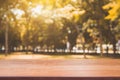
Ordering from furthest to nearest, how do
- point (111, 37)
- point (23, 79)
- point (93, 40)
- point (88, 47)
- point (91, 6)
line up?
point (88, 47), point (93, 40), point (111, 37), point (91, 6), point (23, 79)

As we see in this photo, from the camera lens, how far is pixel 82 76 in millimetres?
839

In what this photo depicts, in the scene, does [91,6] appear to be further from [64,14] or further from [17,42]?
[17,42]

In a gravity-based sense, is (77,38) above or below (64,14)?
below

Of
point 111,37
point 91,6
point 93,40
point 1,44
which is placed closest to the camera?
point 91,6

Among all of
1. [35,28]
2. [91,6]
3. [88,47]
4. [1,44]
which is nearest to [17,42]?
[1,44]

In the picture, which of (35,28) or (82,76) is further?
(35,28)

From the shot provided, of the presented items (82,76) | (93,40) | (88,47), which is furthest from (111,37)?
(82,76)

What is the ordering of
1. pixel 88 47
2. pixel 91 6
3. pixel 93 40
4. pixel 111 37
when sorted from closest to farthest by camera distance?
pixel 91 6
pixel 111 37
pixel 93 40
pixel 88 47

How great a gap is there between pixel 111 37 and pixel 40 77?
61.3 ft

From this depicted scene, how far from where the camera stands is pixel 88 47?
72.8 feet

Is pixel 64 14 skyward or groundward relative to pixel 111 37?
skyward

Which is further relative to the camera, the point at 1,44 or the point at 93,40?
the point at 1,44

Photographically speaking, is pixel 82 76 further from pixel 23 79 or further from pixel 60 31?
pixel 60 31

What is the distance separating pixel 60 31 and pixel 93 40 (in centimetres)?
248
